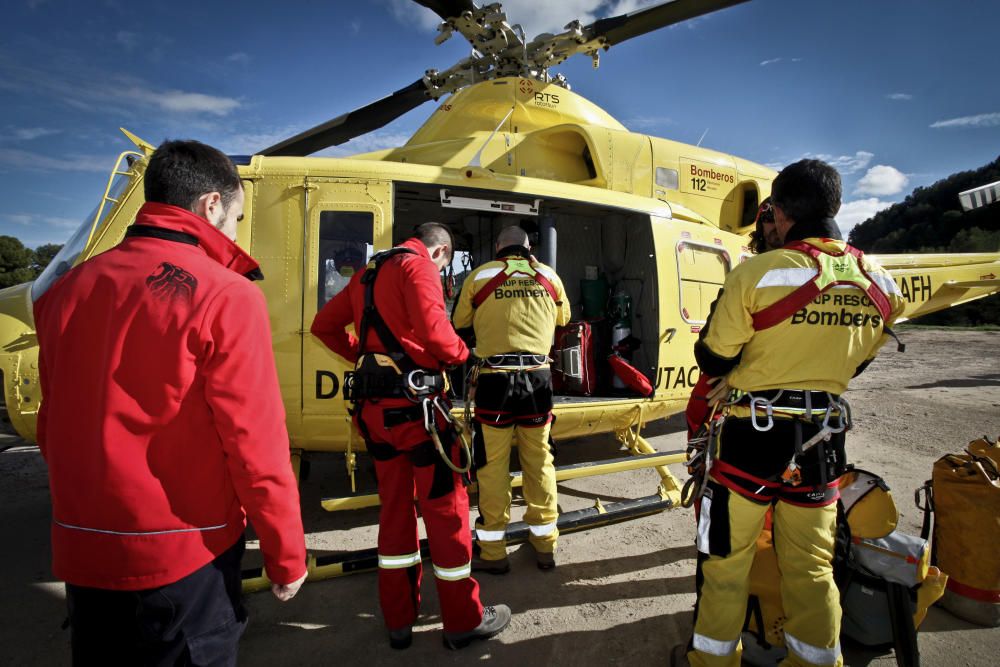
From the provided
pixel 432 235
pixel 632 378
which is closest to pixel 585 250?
pixel 632 378

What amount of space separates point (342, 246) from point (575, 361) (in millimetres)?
2256

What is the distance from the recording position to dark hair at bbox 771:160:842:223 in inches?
80.7

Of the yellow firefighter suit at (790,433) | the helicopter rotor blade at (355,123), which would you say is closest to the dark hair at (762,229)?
the yellow firefighter suit at (790,433)

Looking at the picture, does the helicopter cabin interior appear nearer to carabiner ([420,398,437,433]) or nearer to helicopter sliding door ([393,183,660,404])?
helicopter sliding door ([393,183,660,404])

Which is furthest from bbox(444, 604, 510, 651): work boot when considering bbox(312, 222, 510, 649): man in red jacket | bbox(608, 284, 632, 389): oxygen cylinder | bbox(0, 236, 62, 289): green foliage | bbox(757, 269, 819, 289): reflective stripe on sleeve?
bbox(0, 236, 62, 289): green foliage

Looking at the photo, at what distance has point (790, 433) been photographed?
78.8 inches

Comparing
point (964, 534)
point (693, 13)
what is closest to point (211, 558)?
point (964, 534)

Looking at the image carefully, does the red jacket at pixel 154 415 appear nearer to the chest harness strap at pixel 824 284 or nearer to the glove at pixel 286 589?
the glove at pixel 286 589

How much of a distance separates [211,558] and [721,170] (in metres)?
5.70

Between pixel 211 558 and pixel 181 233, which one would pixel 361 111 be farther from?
pixel 211 558

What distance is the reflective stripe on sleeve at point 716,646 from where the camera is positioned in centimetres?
200

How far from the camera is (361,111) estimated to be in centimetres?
562

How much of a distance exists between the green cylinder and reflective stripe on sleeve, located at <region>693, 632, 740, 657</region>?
385cm

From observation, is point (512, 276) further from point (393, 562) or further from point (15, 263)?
point (15, 263)
